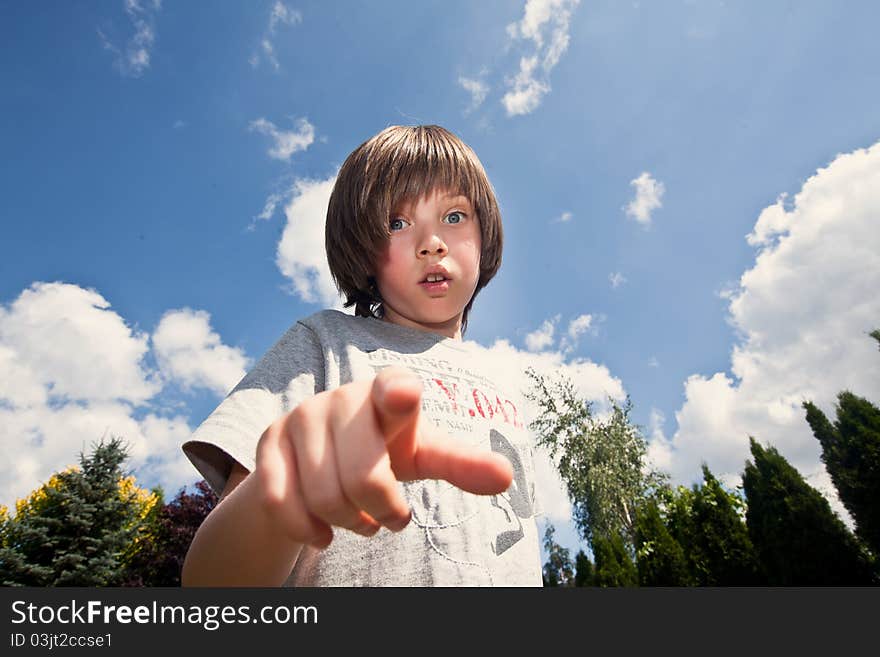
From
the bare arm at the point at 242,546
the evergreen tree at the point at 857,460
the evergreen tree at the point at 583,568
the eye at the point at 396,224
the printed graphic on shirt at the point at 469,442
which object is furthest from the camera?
the evergreen tree at the point at 583,568

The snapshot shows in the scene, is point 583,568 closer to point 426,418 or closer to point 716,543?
point 716,543

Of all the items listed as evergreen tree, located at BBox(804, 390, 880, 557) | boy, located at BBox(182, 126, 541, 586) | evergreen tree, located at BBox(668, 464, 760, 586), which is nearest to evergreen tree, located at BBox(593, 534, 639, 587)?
evergreen tree, located at BBox(668, 464, 760, 586)

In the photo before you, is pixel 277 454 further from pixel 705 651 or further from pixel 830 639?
pixel 830 639

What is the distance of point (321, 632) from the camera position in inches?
42.8

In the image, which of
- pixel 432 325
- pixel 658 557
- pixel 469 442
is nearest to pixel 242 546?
pixel 469 442

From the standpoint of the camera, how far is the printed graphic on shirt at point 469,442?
1.44m

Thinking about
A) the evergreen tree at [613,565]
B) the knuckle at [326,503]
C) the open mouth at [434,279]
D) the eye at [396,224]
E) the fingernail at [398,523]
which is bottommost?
the fingernail at [398,523]

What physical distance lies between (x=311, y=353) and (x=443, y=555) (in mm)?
744

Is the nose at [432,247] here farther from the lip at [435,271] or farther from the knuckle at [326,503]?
the knuckle at [326,503]

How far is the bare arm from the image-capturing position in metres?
0.90

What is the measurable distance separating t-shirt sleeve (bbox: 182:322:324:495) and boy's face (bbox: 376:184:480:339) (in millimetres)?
498

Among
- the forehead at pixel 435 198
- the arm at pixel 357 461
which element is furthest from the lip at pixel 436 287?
the arm at pixel 357 461

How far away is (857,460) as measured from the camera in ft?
41.9

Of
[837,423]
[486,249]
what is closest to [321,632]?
[486,249]
